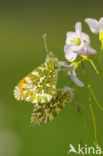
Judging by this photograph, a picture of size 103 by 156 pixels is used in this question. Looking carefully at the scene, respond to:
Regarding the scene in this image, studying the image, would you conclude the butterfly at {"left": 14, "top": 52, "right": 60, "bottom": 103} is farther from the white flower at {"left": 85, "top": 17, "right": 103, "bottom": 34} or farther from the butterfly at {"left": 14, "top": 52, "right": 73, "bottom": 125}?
the white flower at {"left": 85, "top": 17, "right": 103, "bottom": 34}

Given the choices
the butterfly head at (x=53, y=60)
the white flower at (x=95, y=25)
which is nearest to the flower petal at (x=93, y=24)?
the white flower at (x=95, y=25)

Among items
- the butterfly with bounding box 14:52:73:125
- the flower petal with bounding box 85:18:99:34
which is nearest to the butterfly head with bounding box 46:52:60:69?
the butterfly with bounding box 14:52:73:125

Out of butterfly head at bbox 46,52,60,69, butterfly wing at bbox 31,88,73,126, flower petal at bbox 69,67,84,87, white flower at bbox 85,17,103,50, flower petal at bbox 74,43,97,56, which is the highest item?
white flower at bbox 85,17,103,50

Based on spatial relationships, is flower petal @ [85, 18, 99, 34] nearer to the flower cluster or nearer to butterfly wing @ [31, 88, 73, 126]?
the flower cluster

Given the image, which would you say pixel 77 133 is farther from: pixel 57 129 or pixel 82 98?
pixel 82 98

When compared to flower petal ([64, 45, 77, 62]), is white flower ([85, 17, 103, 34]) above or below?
above

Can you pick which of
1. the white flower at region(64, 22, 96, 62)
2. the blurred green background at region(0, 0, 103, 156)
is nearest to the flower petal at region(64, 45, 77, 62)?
the white flower at region(64, 22, 96, 62)

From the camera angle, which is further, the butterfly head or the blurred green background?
the blurred green background
